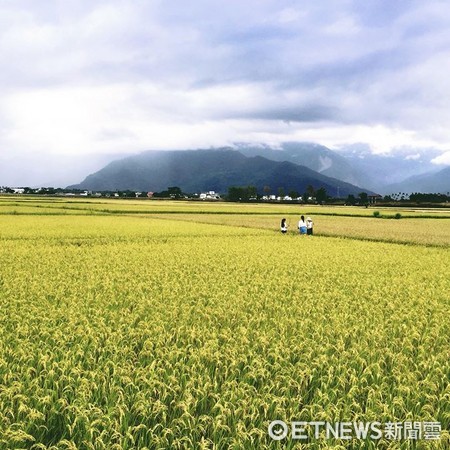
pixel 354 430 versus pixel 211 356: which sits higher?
pixel 211 356

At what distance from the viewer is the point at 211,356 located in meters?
6.33

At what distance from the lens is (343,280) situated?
46.6ft

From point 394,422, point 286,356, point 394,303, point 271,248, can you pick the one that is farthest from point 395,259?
point 394,422

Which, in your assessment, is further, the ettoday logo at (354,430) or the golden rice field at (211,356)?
the golden rice field at (211,356)

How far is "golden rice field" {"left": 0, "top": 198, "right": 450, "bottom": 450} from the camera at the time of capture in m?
4.59

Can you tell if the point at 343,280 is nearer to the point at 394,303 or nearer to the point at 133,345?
the point at 394,303

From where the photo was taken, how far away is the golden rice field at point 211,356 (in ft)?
15.1

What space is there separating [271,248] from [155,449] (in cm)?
2008

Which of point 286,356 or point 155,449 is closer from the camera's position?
point 155,449

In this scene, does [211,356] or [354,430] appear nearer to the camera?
[354,430]

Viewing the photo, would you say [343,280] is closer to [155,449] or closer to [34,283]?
[34,283]

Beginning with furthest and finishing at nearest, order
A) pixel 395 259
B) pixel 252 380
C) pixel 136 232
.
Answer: pixel 136 232
pixel 395 259
pixel 252 380

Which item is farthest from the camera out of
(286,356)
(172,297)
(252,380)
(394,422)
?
(172,297)

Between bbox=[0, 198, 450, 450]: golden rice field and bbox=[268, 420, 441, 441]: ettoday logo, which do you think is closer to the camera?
bbox=[268, 420, 441, 441]: ettoday logo
